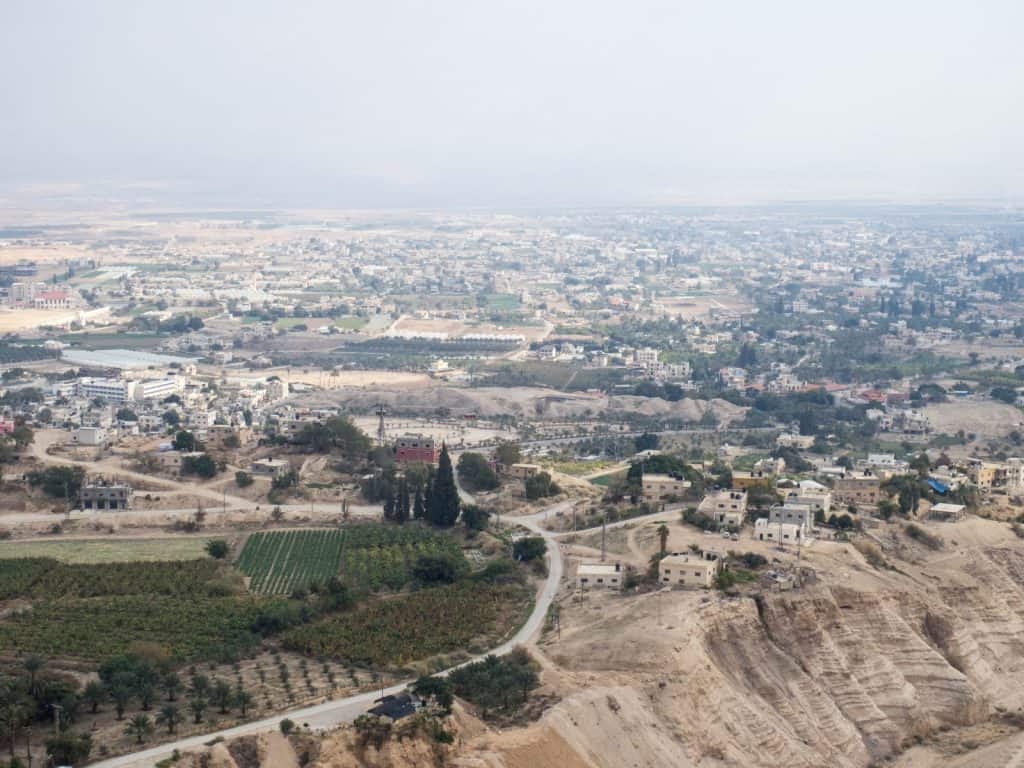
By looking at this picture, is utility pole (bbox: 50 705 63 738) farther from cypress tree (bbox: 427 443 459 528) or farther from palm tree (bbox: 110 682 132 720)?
cypress tree (bbox: 427 443 459 528)

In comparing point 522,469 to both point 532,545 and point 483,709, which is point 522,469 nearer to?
point 532,545

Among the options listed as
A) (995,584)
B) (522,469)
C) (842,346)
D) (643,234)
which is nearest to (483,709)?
(995,584)

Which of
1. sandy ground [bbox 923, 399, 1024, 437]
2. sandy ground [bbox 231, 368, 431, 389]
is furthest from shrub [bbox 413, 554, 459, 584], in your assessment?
sandy ground [bbox 231, 368, 431, 389]

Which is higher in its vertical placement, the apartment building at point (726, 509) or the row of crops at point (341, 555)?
the apartment building at point (726, 509)

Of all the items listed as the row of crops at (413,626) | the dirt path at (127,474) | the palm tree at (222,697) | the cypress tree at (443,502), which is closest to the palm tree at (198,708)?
the palm tree at (222,697)

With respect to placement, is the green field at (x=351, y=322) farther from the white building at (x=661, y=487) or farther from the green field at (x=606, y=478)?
the white building at (x=661, y=487)

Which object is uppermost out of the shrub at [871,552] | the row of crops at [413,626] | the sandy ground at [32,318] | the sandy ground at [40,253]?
the row of crops at [413,626]


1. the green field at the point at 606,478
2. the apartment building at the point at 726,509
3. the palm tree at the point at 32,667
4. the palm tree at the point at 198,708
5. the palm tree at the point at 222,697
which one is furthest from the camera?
the green field at the point at 606,478

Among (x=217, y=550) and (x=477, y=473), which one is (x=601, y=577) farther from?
(x=477, y=473)
